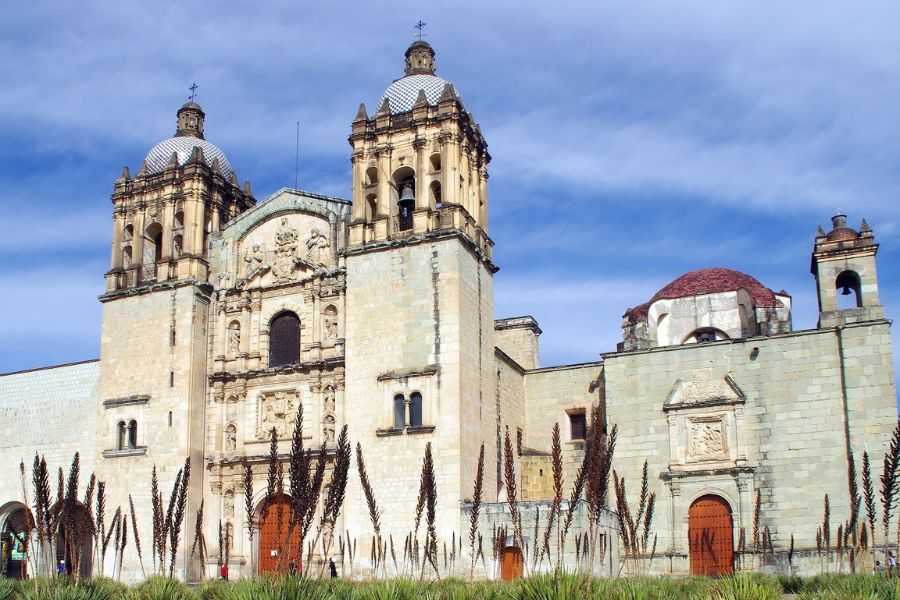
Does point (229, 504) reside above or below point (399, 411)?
below

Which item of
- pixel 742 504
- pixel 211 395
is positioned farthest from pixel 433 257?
pixel 742 504

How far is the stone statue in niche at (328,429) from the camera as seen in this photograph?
84.8ft

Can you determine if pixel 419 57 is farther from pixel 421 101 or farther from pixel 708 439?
pixel 708 439

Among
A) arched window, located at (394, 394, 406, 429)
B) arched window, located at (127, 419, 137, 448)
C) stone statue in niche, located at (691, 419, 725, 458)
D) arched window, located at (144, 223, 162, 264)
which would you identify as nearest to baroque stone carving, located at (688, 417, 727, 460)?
stone statue in niche, located at (691, 419, 725, 458)

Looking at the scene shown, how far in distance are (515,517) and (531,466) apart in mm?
16959

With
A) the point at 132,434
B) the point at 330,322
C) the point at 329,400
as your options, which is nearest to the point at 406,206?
the point at 330,322

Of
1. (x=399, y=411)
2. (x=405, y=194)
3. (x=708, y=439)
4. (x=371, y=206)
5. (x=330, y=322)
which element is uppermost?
(x=405, y=194)

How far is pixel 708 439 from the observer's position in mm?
24984

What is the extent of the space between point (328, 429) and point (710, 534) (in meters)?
10.0

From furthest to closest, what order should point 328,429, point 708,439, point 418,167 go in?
point 418,167, point 328,429, point 708,439

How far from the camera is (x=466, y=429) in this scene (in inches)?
946

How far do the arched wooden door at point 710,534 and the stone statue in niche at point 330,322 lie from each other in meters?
10.4

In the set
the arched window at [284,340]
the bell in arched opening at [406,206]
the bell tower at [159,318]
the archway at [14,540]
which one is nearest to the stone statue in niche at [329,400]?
the arched window at [284,340]

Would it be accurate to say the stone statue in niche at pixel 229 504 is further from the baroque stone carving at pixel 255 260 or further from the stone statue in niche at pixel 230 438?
the baroque stone carving at pixel 255 260
